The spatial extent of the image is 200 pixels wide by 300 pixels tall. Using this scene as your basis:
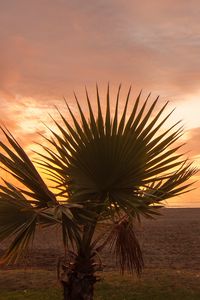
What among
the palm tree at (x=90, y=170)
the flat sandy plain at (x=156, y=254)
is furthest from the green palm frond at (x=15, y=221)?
the flat sandy plain at (x=156, y=254)

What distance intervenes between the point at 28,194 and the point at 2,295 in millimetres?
6480

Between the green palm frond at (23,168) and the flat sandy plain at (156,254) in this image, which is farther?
the flat sandy plain at (156,254)

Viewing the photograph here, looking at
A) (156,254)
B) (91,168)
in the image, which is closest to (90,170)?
(91,168)

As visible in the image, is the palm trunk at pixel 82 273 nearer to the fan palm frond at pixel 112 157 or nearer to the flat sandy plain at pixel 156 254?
the fan palm frond at pixel 112 157

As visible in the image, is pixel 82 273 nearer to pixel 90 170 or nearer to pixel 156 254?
pixel 90 170

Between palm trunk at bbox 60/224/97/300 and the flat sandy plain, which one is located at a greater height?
the flat sandy plain

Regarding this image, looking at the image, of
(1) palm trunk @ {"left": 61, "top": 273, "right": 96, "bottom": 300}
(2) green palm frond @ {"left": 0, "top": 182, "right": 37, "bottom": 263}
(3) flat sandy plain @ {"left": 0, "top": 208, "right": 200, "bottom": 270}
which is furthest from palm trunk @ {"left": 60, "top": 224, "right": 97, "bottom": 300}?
(3) flat sandy plain @ {"left": 0, "top": 208, "right": 200, "bottom": 270}

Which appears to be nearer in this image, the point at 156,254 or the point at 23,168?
the point at 23,168

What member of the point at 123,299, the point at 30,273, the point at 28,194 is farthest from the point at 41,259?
the point at 28,194

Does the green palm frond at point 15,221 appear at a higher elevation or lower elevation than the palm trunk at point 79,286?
higher

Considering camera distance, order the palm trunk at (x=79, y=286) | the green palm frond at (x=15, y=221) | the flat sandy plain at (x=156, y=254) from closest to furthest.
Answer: the green palm frond at (x=15, y=221) < the palm trunk at (x=79, y=286) < the flat sandy plain at (x=156, y=254)

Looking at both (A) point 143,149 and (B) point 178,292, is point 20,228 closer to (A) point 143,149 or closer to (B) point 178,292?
(A) point 143,149

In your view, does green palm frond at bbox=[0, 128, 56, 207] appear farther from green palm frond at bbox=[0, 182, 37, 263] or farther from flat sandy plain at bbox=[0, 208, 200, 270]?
flat sandy plain at bbox=[0, 208, 200, 270]

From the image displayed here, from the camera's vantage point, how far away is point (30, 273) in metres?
14.3
